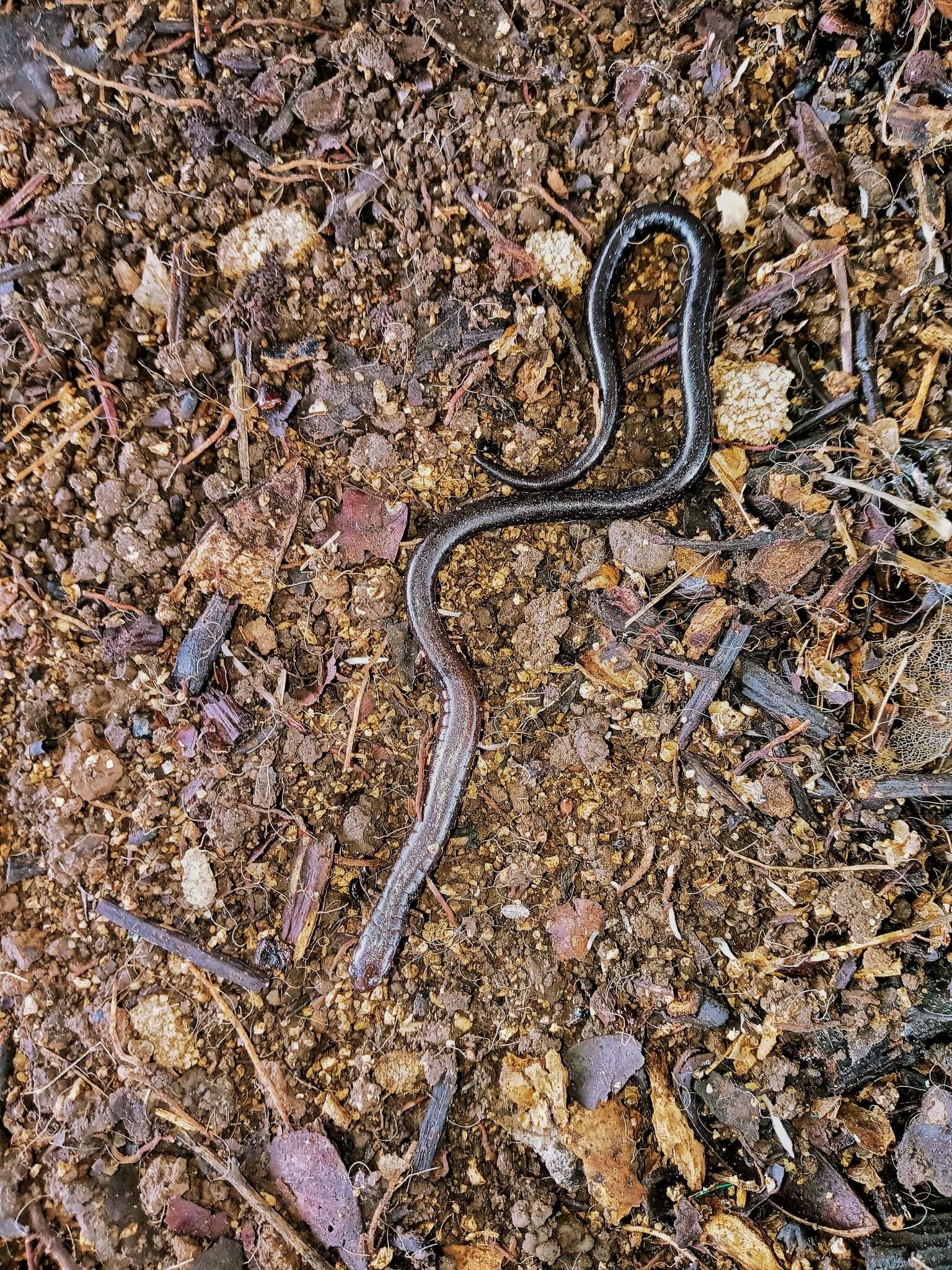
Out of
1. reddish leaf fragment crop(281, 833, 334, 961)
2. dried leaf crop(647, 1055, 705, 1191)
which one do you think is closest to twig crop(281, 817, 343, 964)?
reddish leaf fragment crop(281, 833, 334, 961)

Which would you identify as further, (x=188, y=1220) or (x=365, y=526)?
(x=365, y=526)

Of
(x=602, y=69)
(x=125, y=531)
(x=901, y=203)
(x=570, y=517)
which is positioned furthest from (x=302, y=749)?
(x=901, y=203)

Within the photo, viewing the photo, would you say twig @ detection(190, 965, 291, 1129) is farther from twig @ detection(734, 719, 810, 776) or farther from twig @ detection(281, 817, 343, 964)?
twig @ detection(734, 719, 810, 776)

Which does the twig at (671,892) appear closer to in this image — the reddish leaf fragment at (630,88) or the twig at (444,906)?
the twig at (444,906)

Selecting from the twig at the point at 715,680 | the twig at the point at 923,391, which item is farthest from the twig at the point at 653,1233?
the twig at the point at 923,391

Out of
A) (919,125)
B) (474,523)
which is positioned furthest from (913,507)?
(474,523)

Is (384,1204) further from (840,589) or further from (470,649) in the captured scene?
(840,589)
